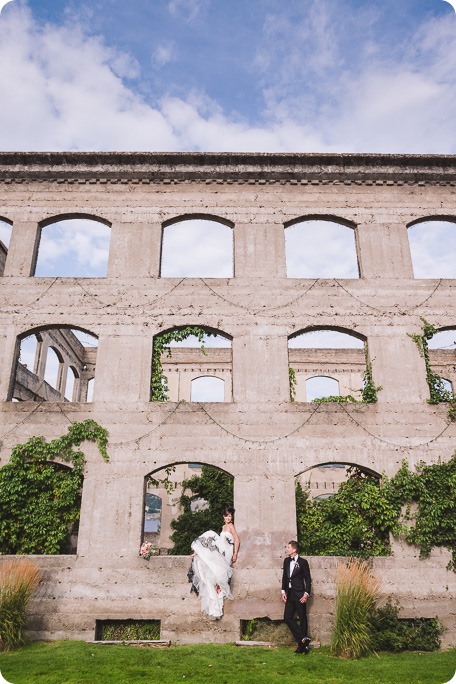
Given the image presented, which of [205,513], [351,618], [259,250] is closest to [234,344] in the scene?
[259,250]

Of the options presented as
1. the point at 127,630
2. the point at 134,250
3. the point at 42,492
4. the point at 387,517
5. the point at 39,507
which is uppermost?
the point at 134,250

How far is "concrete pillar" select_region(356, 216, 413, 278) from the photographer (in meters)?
13.2

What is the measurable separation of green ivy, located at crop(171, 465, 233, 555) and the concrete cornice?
909 centimetres

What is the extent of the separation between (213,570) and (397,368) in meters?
6.41

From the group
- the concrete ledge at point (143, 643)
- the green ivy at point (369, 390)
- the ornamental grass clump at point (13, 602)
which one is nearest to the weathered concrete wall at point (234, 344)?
the green ivy at point (369, 390)

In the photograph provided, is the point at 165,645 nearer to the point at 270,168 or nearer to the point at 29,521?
the point at 29,521

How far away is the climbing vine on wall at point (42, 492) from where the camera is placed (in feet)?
36.3

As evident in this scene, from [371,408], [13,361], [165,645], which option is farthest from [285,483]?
[13,361]

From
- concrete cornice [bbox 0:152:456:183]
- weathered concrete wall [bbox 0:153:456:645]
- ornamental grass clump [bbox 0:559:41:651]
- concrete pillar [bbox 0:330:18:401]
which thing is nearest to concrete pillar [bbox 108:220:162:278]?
weathered concrete wall [bbox 0:153:456:645]

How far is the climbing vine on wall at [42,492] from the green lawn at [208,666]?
7.63 feet

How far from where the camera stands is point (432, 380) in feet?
40.8

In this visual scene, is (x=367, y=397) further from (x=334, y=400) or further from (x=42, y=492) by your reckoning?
(x=42, y=492)

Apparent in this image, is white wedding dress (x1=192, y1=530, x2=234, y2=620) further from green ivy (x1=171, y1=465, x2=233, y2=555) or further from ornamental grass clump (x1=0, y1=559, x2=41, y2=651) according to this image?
green ivy (x1=171, y1=465, x2=233, y2=555)

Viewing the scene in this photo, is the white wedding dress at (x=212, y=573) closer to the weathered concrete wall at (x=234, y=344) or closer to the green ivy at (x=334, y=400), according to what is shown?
the weathered concrete wall at (x=234, y=344)
